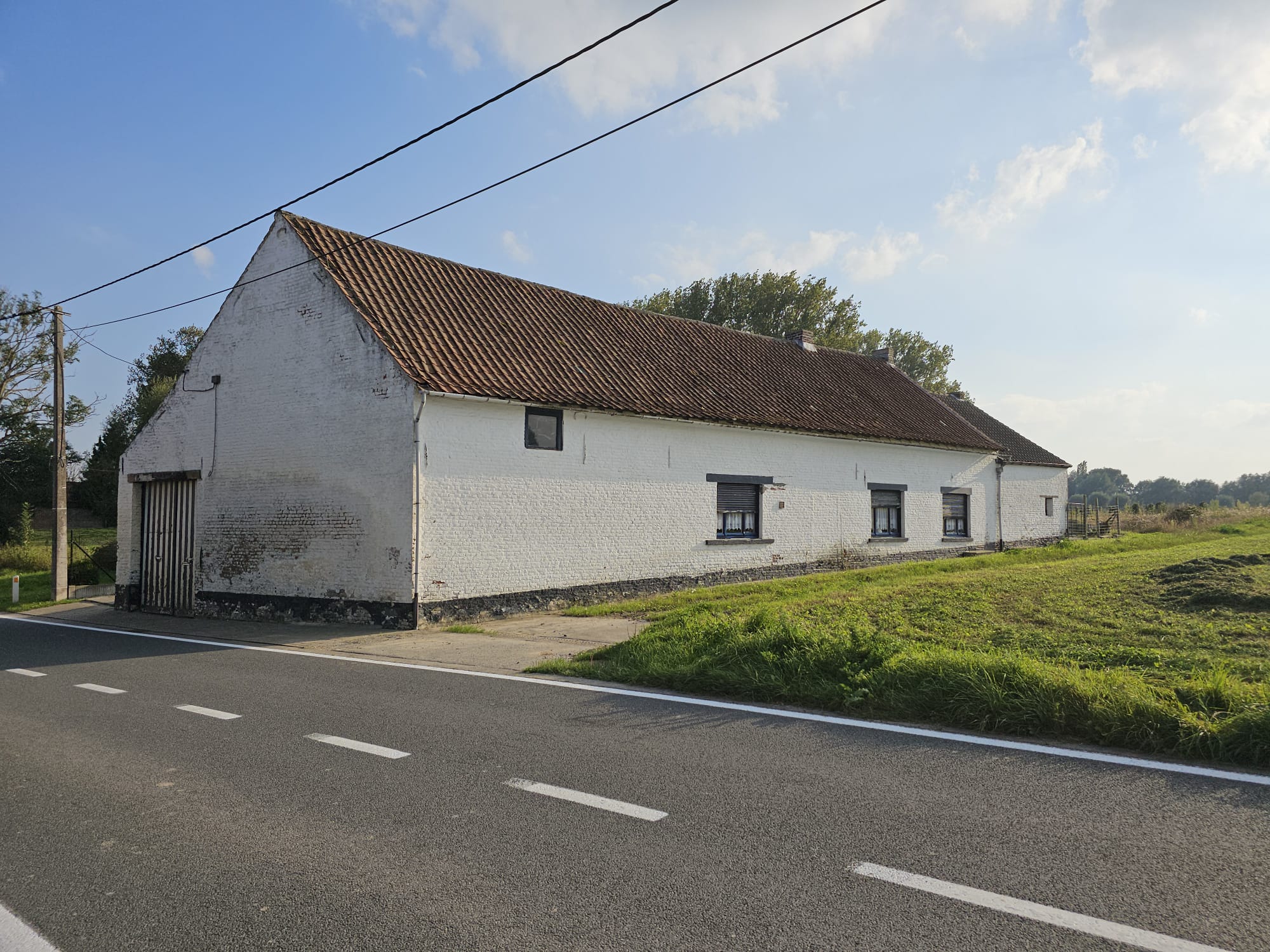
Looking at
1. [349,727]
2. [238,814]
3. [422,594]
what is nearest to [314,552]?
[422,594]

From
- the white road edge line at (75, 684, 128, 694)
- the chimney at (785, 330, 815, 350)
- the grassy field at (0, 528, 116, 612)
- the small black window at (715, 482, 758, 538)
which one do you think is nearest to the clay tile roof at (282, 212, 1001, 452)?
the chimney at (785, 330, 815, 350)

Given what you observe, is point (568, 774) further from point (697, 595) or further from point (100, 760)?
point (697, 595)

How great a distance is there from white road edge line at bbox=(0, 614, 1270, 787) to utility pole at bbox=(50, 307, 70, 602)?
11.6m

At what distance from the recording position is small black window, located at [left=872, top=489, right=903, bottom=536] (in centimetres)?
2211

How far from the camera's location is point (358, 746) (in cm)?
592

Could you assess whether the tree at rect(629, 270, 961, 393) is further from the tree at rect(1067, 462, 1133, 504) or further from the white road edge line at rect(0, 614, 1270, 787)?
the tree at rect(1067, 462, 1133, 504)

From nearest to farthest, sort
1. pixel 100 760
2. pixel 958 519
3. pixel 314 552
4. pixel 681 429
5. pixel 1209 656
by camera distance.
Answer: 1. pixel 100 760
2. pixel 1209 656
3. pixel 314 552
4. pixel 681 429
5. pixel 958 519

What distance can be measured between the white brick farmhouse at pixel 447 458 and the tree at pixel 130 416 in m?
18.8

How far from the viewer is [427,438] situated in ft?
43.1

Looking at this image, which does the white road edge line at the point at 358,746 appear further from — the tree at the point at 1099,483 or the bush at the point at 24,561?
the tree at the point at 1099,483

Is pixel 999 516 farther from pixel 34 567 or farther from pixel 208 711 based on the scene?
pixel 34 567

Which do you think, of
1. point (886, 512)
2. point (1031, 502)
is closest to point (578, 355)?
point (886, 512)

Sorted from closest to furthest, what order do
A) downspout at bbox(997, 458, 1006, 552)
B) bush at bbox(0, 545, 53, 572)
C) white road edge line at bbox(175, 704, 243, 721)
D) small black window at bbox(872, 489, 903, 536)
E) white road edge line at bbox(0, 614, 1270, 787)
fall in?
white road edge line at bbox(0, 614, 1270, 787), white road edge line at bbox(175, 704, 243, 721), small black window at bbox(872, 489, 903, 536), bush at bbox(0, 545, 53, 572), downspout at bbox(997, 458, 1006, 552)

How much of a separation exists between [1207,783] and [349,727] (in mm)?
5795
